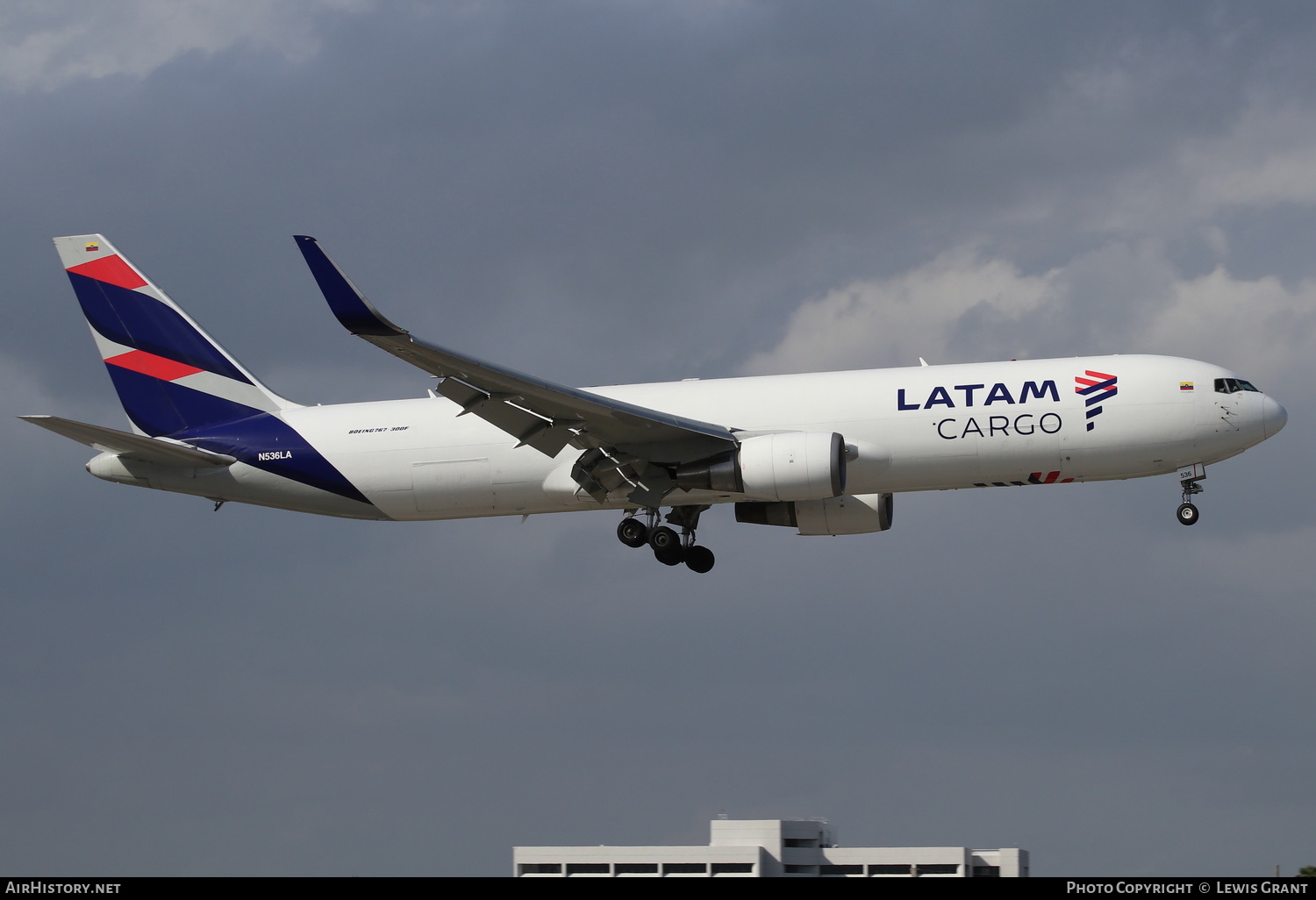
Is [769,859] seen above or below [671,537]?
below

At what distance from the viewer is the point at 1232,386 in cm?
3456

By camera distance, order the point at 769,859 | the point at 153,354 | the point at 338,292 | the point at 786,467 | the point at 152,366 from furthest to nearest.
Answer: the point at 769,859 < the point at 153,354 < the point at 152,366 < the point at 786,467 < the point at 338,292

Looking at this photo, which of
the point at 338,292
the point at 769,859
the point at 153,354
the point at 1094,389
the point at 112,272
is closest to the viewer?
the point at 338,292

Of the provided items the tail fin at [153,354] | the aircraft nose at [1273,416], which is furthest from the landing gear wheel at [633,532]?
the aircraft nose at [1273,416]

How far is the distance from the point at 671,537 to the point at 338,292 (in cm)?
1304

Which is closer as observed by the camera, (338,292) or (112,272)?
(338,292)

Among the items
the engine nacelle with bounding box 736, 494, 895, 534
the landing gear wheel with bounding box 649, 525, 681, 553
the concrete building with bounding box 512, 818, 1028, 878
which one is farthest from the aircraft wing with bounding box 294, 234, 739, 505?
the concrete building with bounding box 512, 818, 1028, 878

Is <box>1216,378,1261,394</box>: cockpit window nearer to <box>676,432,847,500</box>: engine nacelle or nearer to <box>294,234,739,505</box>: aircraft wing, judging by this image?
<box>676,432,847,500</box>: engine nacelle

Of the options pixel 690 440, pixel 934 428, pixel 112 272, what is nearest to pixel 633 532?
pixel 690 440

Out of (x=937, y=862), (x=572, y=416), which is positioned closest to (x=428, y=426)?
(x=572, y=416)

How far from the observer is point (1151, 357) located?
34906 mm

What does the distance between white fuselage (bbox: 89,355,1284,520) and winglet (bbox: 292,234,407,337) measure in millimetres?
8020

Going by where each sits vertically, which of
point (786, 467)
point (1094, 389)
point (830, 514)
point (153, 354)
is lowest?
point (786, 467)

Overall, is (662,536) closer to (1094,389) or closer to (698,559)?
(698,559)
